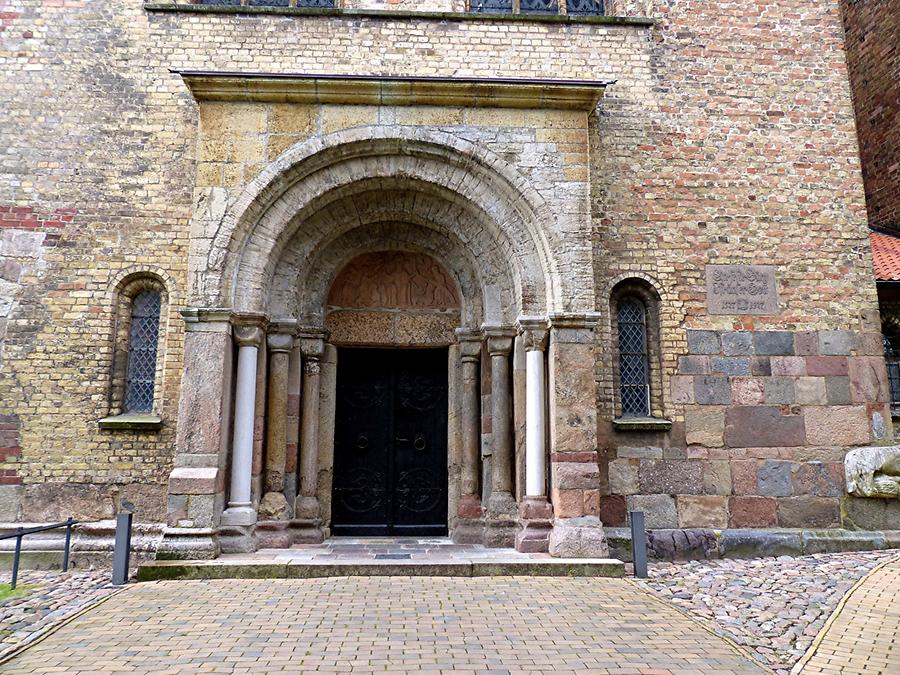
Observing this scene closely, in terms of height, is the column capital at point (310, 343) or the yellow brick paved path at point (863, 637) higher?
the column capital at point (310, 343)

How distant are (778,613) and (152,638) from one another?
487 centimetres

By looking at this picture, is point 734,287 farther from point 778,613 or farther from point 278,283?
point 278,283

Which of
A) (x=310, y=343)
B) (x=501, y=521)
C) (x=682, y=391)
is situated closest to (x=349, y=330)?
(x=310, y=343)

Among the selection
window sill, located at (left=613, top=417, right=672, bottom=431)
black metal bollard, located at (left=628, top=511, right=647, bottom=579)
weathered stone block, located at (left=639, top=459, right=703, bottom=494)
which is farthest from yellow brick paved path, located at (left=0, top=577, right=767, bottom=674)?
window sill, located at (left=613, top=417, right=672, bottom=431)

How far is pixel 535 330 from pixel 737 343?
269 centimetres

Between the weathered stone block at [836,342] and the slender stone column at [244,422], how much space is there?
6.88 metres

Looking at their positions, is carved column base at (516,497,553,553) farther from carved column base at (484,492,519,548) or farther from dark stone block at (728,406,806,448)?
dark stone block at (728,406,806,448)

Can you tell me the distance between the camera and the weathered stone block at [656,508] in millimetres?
7840

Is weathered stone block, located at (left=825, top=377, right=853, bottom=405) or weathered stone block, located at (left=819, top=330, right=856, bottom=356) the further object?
weathered stone block, located at (left=819, top=330, right=856, bottom=356)

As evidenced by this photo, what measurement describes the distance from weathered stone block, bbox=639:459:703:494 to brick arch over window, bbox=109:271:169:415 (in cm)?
584

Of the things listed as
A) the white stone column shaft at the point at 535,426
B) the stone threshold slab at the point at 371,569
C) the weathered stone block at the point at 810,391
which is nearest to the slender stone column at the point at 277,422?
the stone threshold slab at the point at 371,569

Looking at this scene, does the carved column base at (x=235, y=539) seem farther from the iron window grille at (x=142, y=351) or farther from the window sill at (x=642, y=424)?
the window sill at (x=642, y=424)

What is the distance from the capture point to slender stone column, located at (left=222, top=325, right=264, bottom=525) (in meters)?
7.23

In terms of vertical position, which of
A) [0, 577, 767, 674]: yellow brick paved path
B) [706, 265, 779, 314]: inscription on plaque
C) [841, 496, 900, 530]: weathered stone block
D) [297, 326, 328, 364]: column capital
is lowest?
[0, 577, 767, 674]: yellow brick paved path
